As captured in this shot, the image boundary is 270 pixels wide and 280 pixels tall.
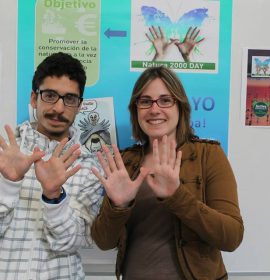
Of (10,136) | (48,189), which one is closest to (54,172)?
(48,189)

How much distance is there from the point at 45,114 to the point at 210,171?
548mm

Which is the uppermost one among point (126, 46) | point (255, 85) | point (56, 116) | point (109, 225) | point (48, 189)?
point (126, 46)

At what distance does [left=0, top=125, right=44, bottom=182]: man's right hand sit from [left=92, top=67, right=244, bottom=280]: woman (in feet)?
0.61

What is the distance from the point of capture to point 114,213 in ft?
3.18

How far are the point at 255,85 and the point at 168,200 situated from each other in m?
0.70

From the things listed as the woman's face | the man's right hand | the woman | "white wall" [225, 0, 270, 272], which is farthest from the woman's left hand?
"white wall" [225, 0, 270, 272]

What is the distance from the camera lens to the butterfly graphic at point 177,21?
135 centimetres

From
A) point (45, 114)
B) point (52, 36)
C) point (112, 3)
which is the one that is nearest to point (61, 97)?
point (45, 114)

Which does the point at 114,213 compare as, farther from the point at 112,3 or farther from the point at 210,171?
the point at 112,3

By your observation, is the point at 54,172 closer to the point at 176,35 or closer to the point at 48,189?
the point at 48,189

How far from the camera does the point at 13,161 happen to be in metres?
1.00

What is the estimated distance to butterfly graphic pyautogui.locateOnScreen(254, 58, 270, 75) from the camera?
1.37m

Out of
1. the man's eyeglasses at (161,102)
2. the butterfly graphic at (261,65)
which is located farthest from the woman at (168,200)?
the butterfly graphic at (261,65)

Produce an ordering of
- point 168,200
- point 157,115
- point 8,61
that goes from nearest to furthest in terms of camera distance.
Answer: point 168,200 < point 157,115 < point 8,61
